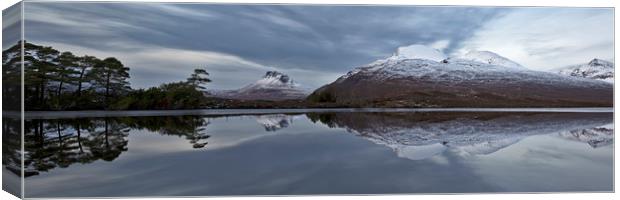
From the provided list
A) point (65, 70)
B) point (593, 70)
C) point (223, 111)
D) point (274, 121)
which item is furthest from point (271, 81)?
point (593, 70)

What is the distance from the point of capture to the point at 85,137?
29.8 feet

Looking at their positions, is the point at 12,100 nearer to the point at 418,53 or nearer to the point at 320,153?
the point at 320,153

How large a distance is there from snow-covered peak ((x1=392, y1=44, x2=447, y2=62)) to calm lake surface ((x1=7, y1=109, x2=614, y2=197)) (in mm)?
805

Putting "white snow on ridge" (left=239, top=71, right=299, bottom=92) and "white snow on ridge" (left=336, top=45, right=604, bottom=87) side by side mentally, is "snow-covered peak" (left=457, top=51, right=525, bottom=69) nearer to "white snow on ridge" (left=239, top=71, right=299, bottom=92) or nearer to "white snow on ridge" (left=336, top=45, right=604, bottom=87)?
"white snow on ridge" (left=336, top=45, right=604, bottom=87)

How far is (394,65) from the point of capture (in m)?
10.0

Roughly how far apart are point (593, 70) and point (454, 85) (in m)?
2.02

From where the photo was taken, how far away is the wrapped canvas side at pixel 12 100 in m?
8.88

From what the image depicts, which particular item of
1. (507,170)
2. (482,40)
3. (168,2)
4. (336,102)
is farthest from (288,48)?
(507,170)

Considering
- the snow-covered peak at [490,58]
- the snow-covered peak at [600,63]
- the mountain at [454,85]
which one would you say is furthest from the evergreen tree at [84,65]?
the snow-covered peak at [600,63]

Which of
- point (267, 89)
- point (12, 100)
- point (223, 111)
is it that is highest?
point (267, 89)

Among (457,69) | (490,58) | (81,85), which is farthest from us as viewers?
(457,69)

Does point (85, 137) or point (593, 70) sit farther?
point (593, 70)

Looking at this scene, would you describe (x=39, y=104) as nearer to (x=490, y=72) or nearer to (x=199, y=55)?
(x=199, y=55)

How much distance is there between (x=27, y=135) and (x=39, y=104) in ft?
1.41
